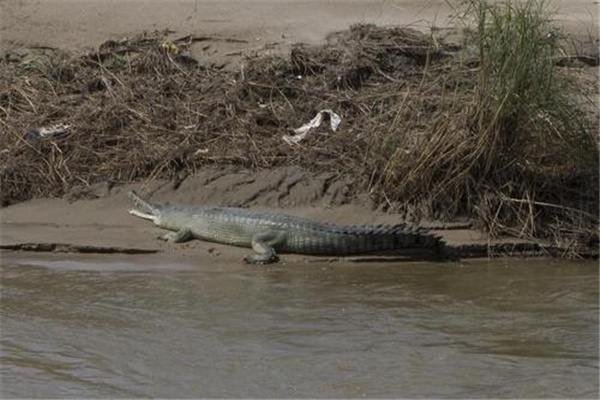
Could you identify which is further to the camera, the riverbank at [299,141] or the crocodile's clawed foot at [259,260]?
the riverbank at [299,141]

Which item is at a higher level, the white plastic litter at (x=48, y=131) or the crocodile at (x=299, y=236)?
the white plastic litter at (x=48, y=131)

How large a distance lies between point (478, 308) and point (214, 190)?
292cm

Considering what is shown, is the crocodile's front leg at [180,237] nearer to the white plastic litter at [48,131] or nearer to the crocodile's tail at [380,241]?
the crocodile's tail at [380,241]

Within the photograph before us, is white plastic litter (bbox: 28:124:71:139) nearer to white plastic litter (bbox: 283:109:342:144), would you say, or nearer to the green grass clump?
white plastic litter (bbox: 283:109:342:144)

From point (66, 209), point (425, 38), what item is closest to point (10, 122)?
point (66, 209)

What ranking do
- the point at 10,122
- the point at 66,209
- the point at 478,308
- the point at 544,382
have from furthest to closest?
the point at 10,122
the point at 66,209
the point at 478,308
the point at 544,382

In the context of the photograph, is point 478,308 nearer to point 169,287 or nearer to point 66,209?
point 169,287

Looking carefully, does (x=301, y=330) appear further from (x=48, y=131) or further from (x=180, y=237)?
(x=48, y=131)

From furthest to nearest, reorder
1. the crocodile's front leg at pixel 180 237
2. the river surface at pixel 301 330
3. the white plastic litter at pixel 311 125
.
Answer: the white plastic litter at pixel 311 125, the crocodile's front leg at pixel 180 237, the river surface at pixel 301 330

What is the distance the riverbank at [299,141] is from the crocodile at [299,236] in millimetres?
191

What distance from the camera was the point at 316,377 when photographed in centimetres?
516

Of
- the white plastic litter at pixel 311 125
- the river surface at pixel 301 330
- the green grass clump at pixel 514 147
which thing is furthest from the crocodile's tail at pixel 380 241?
the white plastic litter at pixel 311 125

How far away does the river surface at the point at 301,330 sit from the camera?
5098mm

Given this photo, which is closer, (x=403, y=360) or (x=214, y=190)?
(x=403, y=360)
